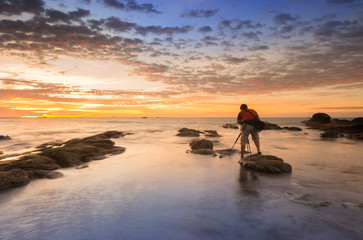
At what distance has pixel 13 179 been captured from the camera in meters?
7.07

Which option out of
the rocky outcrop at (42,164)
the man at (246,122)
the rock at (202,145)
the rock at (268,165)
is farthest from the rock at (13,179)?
the rock at (202,145)

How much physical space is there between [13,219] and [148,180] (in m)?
4.16

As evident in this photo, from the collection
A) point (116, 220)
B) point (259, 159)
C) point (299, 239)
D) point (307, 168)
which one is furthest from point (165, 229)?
point (307, 168)

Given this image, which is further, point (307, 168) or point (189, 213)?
point (307, 168)

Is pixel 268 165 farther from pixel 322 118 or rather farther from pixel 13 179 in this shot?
pixel 322 118

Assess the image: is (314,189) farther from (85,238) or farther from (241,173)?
(85,238)

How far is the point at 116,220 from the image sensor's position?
189 inches

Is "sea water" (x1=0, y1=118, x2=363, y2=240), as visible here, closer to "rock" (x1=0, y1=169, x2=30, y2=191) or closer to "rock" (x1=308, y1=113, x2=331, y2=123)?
"rock" (x1=0, y1=169, x2=30, y2=191)

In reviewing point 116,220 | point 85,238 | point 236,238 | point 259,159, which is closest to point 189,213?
point 236,238

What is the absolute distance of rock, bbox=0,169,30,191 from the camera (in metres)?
6.75

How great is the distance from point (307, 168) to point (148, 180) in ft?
24.5

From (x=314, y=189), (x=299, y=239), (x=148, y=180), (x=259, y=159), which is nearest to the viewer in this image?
(x=299, y=239)

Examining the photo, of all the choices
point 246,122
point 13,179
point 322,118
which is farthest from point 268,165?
point 322,118

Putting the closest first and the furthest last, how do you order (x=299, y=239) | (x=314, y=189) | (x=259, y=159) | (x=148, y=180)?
(x=299, y=239) < (x=314, y=189) < (x=148, y=180) < (x=259, y=159)
